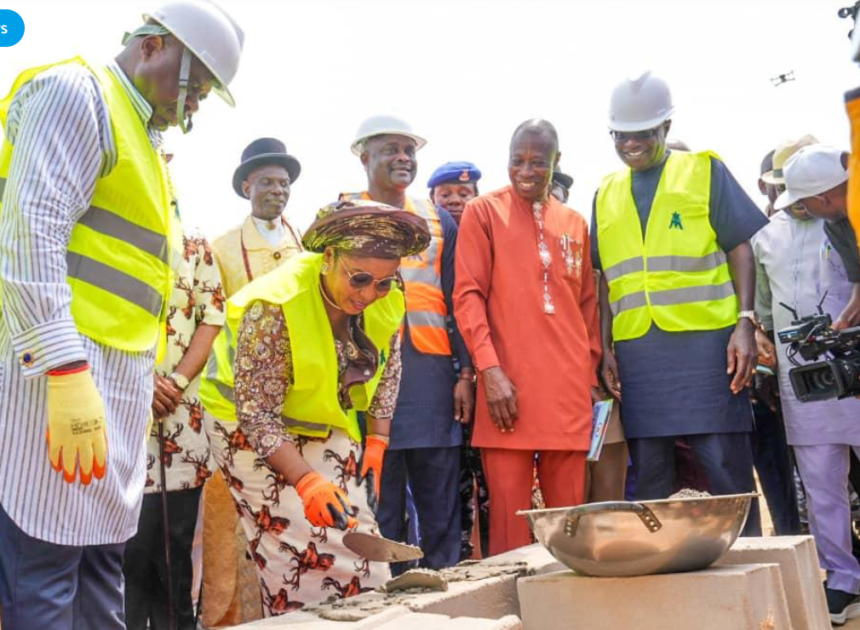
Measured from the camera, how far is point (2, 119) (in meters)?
2.49

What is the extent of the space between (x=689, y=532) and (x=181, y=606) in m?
2.57

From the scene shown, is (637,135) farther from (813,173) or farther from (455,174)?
(455,174)

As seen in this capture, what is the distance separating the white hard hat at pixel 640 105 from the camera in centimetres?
468

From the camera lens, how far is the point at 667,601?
102 inches

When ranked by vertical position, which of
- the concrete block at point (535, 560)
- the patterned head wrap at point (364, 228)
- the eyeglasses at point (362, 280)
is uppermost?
the patterned head wrap at point (364, 228)

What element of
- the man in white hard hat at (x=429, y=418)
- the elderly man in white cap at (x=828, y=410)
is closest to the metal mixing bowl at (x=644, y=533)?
the man in white hard hat at (x=429, y=418)

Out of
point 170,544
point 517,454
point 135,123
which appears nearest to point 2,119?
point 135,123

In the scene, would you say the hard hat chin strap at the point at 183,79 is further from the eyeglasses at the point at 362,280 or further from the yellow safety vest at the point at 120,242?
the eyeglasses at the point at 362,280

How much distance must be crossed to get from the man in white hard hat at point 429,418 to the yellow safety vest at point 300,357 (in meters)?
0.95

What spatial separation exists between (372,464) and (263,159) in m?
2.41

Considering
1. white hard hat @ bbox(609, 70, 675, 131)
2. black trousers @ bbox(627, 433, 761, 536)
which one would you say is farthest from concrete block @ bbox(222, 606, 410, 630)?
white hard hat @ bbox(609, 70, 675, 131)

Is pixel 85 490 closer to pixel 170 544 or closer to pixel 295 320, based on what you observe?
pixel 295 320

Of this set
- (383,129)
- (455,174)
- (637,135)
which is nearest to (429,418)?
(383,129)

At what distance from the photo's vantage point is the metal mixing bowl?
8.31 ft
